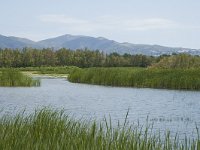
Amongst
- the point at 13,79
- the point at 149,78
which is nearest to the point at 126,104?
the point at 149,78

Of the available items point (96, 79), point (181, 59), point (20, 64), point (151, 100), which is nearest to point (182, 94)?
point (151, 100)

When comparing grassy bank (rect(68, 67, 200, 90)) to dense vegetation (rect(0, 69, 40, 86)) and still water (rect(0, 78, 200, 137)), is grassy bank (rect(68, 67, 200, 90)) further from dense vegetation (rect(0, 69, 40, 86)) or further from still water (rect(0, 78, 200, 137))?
dense vegetation (rect(0, 69, 40, 86))

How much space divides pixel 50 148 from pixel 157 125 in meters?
10.9

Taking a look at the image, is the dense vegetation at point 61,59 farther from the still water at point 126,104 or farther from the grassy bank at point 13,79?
the still water at point 126,104

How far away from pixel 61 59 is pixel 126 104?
8111 centimetres

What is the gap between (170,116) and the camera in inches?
918

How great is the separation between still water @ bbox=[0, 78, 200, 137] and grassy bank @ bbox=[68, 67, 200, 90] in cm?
209

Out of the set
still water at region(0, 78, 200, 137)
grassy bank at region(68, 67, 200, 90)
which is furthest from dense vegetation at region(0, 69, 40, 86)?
grassy bank at region(68, 67, 200, 90)

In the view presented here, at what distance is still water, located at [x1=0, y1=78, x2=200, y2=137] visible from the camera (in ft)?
71.7

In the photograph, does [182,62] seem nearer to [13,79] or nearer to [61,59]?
[13,79]

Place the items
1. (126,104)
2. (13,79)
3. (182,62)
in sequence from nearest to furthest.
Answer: (126,104)
(13,79)
(182,62)

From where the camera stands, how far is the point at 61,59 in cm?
10956

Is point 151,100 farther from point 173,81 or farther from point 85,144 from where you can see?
point 85,144

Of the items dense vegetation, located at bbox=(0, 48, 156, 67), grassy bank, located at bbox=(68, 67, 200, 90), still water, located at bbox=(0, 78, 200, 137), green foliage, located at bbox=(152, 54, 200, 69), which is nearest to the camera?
still water, located at bbox=(0, 78, 200, 137)
